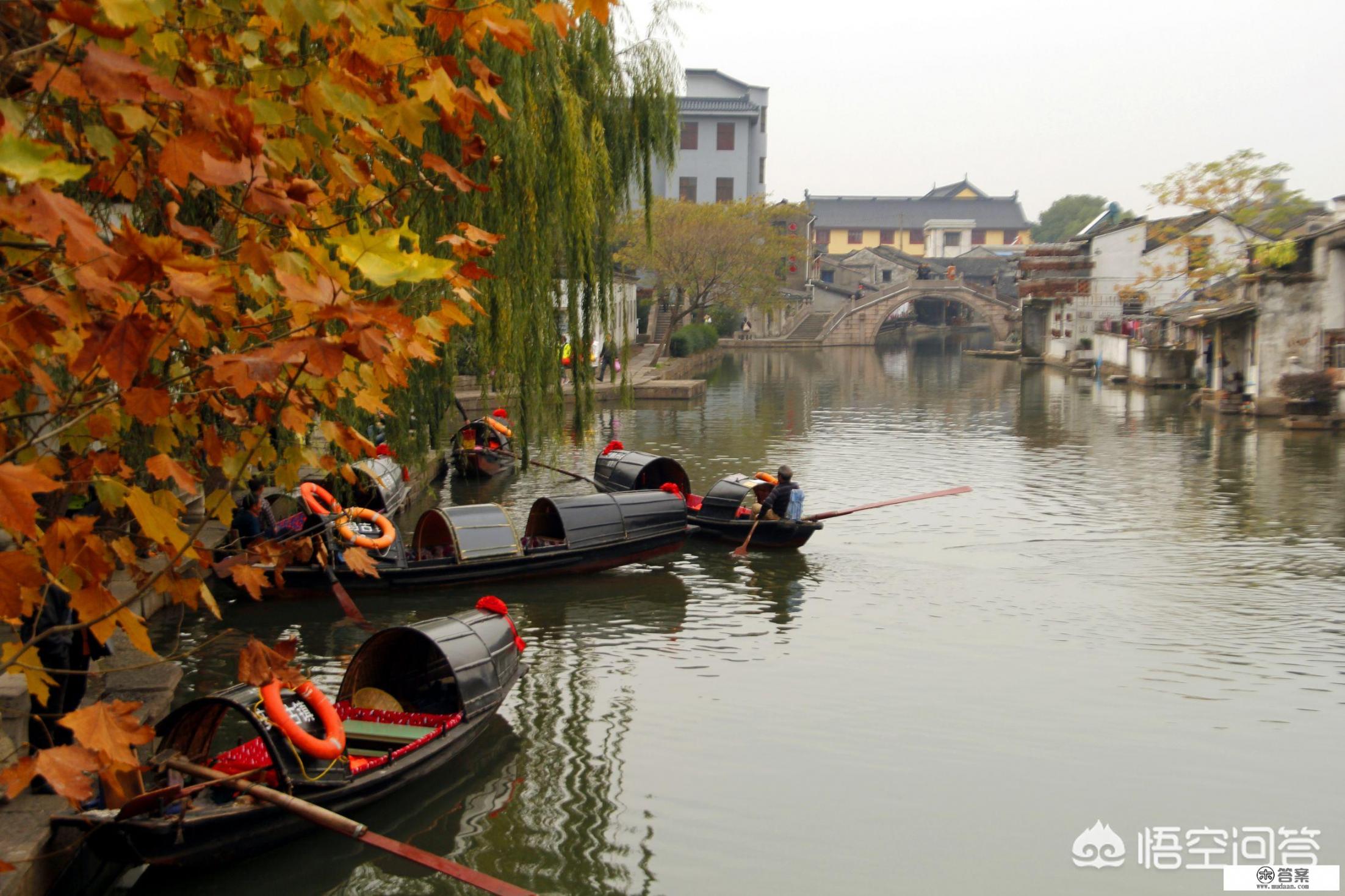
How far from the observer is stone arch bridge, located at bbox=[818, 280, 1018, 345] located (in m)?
72.4

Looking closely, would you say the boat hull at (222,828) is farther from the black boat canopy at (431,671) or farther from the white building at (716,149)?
the white building at (716,149)

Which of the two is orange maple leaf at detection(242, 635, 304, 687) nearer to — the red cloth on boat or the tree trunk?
the red cloth on boat

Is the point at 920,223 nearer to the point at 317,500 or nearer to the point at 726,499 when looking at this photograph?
the point at 726,499

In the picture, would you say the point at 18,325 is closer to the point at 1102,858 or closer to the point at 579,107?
the point at 1102,858

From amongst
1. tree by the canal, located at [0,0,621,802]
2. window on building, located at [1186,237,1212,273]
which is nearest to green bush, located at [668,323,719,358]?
window on building, located at [1186,237,1212,273]

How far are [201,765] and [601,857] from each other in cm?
281

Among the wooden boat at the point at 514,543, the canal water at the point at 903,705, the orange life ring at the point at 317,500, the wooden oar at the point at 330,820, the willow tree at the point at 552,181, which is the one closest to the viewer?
the wooden oar at the point at 330,820

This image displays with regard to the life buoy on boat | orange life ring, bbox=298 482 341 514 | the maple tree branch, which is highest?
the maple tree branch

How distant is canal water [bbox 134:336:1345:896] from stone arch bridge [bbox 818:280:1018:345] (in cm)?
5061

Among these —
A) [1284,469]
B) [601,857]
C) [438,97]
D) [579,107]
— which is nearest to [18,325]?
[438,97]

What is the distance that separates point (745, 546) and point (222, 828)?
10.4 metres

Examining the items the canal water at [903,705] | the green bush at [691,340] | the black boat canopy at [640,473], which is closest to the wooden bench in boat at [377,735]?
the canal water at [903,705]

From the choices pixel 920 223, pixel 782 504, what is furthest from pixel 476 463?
pixel 920 223

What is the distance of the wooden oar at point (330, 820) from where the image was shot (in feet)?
23.3
